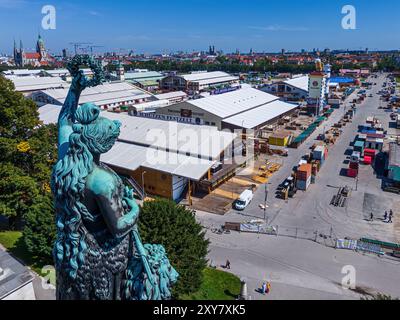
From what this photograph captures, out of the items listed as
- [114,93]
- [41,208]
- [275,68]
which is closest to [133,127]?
[41,208]

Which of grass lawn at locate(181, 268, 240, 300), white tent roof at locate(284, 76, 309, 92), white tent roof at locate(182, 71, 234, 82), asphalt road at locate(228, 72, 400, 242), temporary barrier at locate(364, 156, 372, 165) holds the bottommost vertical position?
grass lawn at locate(181, 268, 240, 300)

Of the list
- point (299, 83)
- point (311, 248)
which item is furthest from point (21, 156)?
point (299, 83)

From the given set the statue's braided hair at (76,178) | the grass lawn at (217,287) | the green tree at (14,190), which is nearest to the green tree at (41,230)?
the green tree at (14,190)

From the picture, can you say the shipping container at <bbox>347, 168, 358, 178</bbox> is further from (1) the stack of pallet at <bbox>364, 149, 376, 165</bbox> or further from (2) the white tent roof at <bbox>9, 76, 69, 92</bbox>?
(2) the white tent roof at <bbox>9, 76, 69, 92</bbox>

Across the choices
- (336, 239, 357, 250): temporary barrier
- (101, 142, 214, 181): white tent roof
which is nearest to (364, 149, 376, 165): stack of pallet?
(336, 239, 357, 250): temporary barrier

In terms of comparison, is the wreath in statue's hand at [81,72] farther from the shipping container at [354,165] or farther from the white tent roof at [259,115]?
the white tent roof at [259,115]
